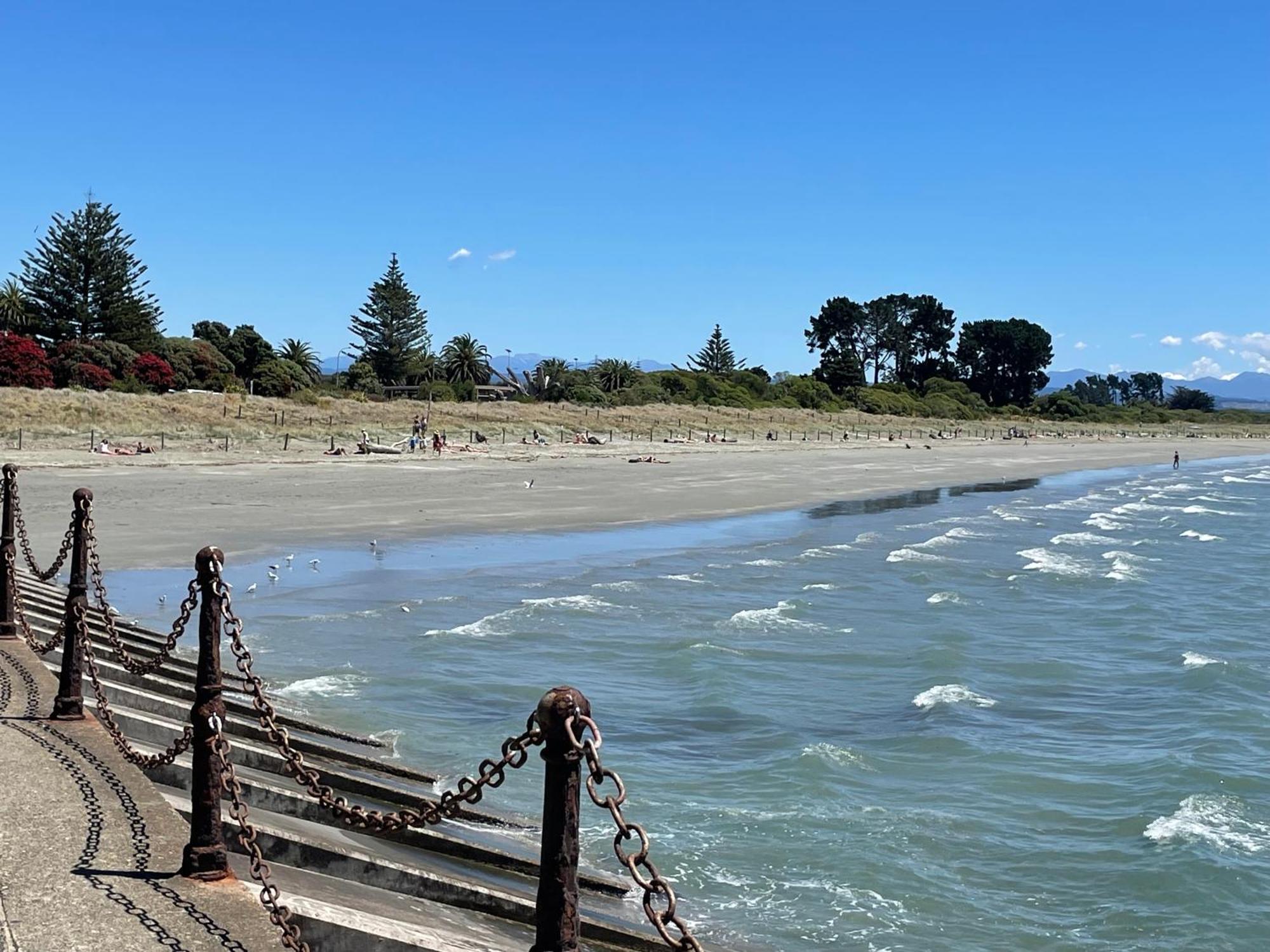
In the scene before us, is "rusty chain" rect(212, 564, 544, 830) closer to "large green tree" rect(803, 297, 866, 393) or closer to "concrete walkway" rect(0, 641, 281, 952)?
"concrete walkway" rect(0, 641, 281, 952)

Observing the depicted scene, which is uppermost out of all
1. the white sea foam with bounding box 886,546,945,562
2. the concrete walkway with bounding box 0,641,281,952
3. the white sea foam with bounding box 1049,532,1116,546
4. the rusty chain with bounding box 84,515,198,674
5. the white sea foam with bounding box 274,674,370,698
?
the rusty chain with bounding box 84,515,198,674

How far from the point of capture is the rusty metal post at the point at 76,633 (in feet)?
23.4

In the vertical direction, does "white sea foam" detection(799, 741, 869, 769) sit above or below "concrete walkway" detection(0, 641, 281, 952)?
below

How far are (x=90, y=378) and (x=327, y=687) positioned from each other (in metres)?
50.4

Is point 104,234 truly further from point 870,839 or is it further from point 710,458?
point 870,839

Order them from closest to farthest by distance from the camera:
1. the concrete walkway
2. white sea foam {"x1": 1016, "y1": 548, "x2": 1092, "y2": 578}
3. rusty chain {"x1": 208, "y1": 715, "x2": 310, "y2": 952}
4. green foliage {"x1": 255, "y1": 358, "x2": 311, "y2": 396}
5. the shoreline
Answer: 1. rusty chain {"x1": 208, "y1": 715, "x2": 310, "y2": 952}
2. the concrete walkway
3. the shoreline
4. white sea foam {"x1": 1016, "y1": 548, "x2": 1092, "y2": 578}
5. green foliage {"x1": 255, "y1": 358, "x2": 311, "y2": 396}

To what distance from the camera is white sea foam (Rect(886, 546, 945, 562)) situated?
28.2 meters

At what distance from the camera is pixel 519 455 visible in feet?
181

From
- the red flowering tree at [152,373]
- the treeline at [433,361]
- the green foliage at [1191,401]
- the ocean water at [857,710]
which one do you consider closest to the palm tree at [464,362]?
the treeline at [433,361]

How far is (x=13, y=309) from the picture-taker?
6538 cm

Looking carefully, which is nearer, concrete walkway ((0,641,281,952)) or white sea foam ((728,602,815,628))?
concrete walkway ((0,641,281,952))

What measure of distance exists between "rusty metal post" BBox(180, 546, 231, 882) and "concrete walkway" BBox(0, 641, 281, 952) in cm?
9

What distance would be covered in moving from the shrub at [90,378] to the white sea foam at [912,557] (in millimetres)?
43180

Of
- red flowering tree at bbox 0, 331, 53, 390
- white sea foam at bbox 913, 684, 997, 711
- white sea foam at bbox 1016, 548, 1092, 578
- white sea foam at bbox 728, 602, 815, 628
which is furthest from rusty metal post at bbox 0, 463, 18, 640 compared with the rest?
red flowering tree at bbox 0, 331, 53, 390
